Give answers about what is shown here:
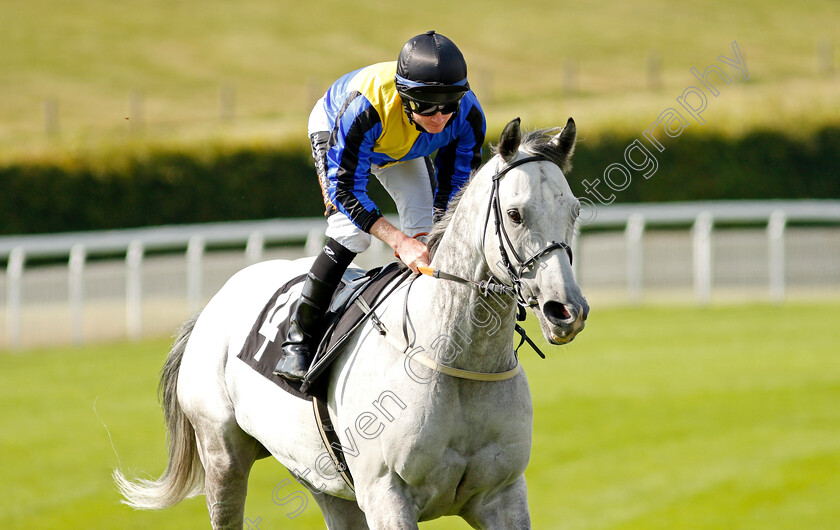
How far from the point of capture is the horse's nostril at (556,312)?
275 centimetres

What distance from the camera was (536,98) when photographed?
3181cm

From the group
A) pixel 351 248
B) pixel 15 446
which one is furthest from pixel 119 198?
pixel 351 248

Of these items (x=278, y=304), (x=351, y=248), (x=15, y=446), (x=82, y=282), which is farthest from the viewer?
(x=82, y=282)

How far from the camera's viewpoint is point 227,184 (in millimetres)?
19812

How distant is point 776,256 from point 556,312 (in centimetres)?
1344

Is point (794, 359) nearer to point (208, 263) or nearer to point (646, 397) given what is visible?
point (646, 397)

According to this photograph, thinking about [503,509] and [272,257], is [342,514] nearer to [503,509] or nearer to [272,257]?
[503,509]

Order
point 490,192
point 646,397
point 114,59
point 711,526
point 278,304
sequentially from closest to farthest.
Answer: point 490,192 < point 278,304 < point 711,526 < point 646,397 < point 114,59

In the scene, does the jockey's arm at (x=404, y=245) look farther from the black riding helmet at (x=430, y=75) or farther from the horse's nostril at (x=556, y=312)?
the horse's nostril at (x=556, y=312)

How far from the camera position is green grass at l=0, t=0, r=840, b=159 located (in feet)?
86.6

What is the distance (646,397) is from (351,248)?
695 centimetres

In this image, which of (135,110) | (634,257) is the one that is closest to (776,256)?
(634,257)

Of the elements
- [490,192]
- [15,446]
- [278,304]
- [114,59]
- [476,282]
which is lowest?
[15,446]

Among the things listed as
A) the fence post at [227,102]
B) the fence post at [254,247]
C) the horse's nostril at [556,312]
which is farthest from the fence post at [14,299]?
the fence post at [227,102]
